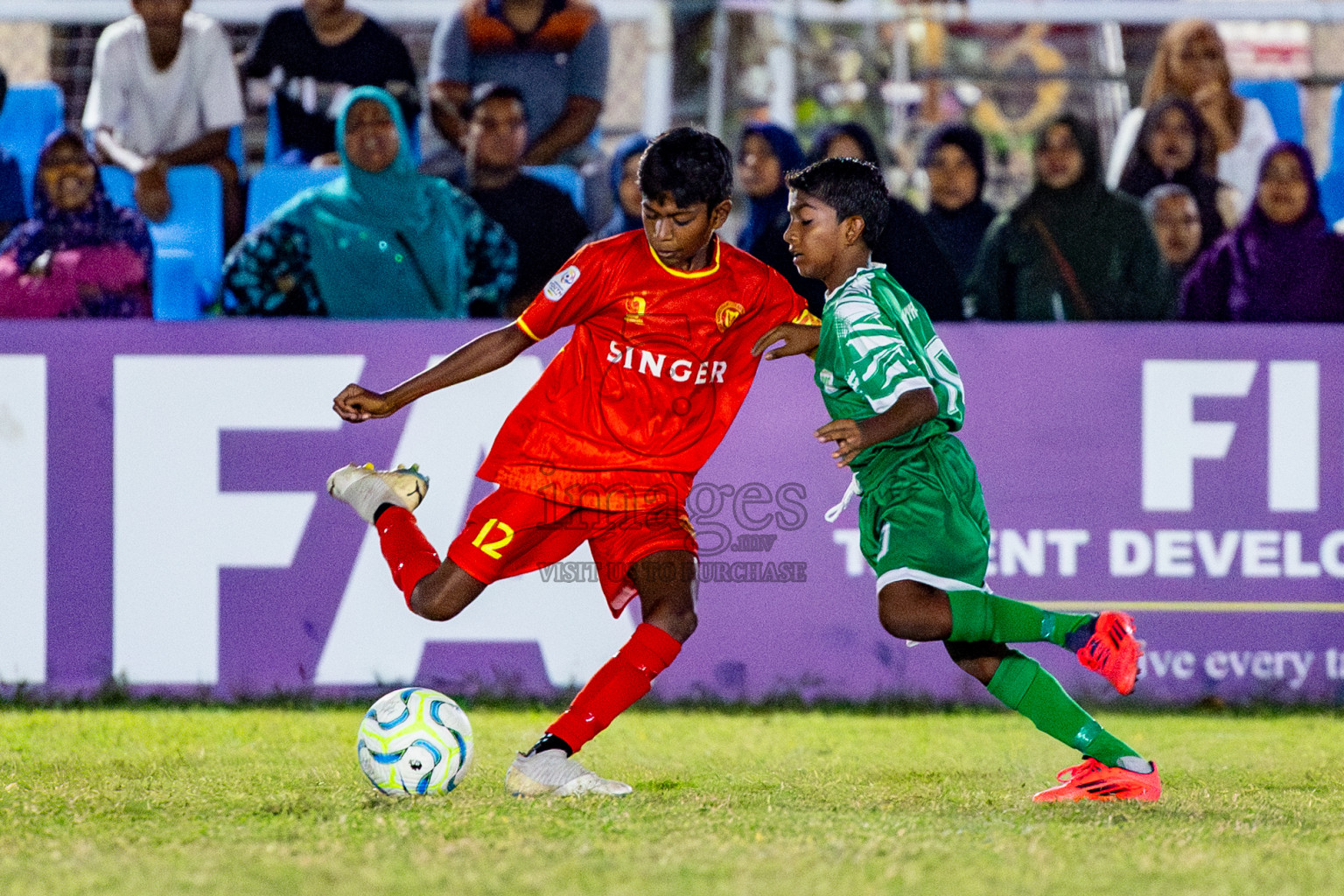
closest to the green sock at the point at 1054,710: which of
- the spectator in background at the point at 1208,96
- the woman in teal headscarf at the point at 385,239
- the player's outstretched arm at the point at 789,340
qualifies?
the player's outstretched arm at the point at 789,340

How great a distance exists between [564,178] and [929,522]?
122 inches

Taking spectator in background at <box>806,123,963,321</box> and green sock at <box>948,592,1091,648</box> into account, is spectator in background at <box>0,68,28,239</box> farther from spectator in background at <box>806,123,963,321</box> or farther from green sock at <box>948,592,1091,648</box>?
green sock at <box>948,592,1091,648</box>

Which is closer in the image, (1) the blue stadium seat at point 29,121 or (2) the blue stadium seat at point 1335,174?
(1) the blue stadium seat at point 29,121

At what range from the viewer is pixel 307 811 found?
12.1ft

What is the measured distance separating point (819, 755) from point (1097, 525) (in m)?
1.78

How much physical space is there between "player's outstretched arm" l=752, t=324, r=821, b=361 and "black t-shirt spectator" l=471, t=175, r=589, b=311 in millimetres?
2276

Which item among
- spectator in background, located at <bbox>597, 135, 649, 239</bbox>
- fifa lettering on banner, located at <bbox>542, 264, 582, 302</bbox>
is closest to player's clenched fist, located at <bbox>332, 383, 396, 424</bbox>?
fifa lettering on banner, located at <bbox>542, 264, 582, 302</bbox>

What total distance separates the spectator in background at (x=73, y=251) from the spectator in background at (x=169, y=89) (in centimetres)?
26

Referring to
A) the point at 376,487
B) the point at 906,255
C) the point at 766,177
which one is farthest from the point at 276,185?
the point at 906,255

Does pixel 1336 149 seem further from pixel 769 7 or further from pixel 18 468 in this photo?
A: pixel 18 468

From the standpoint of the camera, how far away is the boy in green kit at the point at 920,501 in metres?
3.82

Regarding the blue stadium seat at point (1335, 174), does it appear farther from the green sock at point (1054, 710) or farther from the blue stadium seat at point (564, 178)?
the green sock at point (1054, 710)

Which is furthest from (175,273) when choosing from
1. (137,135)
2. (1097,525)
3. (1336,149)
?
(1336,149)

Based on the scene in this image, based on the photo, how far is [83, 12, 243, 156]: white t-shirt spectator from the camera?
257 inches
